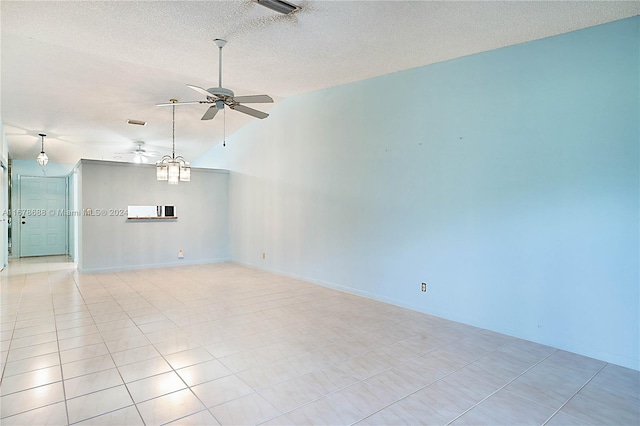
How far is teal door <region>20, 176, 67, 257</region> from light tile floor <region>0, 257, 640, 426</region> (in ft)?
19.0

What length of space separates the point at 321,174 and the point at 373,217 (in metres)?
1.25

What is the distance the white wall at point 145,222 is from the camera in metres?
6.48

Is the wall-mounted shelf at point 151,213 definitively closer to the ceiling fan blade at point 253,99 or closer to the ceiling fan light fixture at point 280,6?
→ the ceiling fan blade at point 253,99

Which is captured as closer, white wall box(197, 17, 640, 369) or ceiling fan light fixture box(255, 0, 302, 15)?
ceiling fan light fixture box(255, 0, 302, 15)

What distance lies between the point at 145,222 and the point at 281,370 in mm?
5512

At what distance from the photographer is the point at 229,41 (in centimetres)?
344

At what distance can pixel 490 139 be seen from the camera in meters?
3.52

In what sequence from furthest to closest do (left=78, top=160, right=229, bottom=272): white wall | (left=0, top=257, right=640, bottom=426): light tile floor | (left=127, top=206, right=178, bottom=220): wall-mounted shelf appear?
1. (left=127, top=206, right=178, bottom=220): wall-mounted shelf
2. (left=78, top=160, right=229, bottom=272): white wall
3. (left=0, top=257, right=640, bottom=426): light tile floor

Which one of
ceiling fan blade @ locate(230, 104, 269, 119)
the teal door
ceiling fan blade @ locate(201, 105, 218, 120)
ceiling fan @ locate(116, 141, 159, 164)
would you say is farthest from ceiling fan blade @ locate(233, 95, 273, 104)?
the teal door

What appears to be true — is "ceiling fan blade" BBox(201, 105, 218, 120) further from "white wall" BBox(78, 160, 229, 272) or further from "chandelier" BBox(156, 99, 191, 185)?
"white wall" BBox(78, 160, 229, 272)

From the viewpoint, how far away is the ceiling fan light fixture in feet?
8.79

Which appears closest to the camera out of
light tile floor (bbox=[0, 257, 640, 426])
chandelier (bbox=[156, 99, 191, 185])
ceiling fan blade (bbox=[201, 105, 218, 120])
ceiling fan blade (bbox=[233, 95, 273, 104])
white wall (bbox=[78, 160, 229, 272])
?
light tile floor (bbox=[0, 257, 640, 426])

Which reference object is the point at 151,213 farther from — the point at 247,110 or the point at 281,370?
the point at 281,370

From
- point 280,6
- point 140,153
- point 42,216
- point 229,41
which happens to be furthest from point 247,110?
point 42,216
